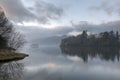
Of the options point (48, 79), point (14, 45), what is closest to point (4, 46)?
point (14, 45)

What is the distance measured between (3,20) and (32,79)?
6283cm

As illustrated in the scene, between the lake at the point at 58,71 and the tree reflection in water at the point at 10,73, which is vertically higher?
the tree reflection in water at the point at 10,73

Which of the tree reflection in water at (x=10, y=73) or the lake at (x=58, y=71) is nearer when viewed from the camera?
the tree reflection in water at (x=10, y=73)

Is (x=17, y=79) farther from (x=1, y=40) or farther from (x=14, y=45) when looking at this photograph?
(x=14, y=45)

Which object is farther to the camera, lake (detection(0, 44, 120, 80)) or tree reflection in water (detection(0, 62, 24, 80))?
lake (detection(0, 44, 120, 80))

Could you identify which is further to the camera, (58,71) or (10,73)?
(58,71)

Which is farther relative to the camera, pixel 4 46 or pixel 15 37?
pixel 15 37

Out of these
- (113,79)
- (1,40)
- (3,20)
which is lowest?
(113,79)

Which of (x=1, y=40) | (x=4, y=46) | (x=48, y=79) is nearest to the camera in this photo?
(x=48, y=79)

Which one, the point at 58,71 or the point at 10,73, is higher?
the point at 10,73

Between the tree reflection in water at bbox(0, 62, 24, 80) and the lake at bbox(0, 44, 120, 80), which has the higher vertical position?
the tree reflection in water at bbox(0, 62, 24, 80)

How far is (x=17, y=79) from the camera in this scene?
3225cm

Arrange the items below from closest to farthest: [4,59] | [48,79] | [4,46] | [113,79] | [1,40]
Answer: [48,79]
[113,79]
[4,59]
[1,40]
[4,46]

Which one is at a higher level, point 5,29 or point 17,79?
point 5,29
